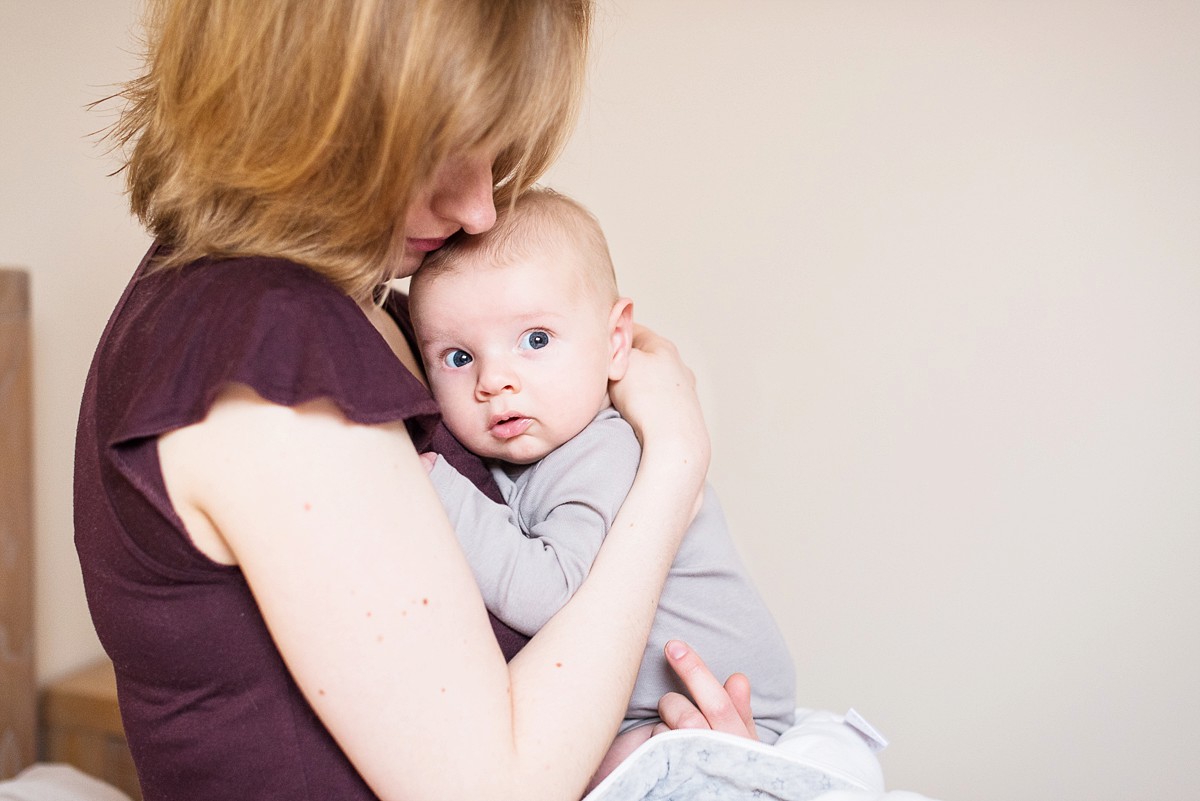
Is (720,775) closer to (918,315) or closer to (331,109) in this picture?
(331,109)

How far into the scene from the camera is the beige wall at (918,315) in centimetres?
199

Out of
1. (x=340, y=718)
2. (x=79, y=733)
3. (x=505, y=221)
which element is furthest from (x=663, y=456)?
(x=79, y=733)

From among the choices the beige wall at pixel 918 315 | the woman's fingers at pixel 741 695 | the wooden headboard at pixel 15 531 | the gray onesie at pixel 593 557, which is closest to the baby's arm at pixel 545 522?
the gray onesie at pixel 593 557

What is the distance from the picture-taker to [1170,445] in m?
2.01

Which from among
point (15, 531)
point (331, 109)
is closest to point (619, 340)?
point (331, 109)

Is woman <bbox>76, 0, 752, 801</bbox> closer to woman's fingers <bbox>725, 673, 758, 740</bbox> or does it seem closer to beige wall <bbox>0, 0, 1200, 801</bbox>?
woman's fingers <bbox>725, 673, 758, 740</bbox>

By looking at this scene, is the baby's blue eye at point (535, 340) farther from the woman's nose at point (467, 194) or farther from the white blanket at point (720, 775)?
the white blanket at point (720, 775)

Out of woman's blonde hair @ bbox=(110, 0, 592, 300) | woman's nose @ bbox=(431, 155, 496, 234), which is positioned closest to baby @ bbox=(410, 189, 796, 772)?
woman's nose @ bbox=(431, 155, 496, 234)

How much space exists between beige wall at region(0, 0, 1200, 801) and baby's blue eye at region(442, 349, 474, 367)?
1.04 m

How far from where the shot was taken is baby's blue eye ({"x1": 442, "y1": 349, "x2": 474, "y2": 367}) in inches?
48.3

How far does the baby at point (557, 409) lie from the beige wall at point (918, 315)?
97cm

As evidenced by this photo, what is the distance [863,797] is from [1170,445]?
1314 millimetres

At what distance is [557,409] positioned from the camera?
1.19 m

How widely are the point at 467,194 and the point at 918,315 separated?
1325 mm
